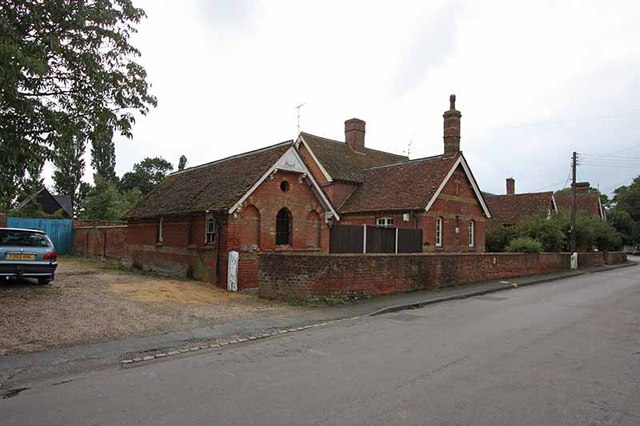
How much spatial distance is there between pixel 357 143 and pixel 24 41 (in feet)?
95.2

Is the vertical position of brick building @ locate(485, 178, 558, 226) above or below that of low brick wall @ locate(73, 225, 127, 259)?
above

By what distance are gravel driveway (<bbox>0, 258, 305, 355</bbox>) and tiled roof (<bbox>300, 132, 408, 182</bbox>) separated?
15.1 metres

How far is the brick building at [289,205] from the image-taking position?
54.4 feet

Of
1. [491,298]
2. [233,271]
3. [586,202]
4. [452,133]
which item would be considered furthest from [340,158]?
[586,202]

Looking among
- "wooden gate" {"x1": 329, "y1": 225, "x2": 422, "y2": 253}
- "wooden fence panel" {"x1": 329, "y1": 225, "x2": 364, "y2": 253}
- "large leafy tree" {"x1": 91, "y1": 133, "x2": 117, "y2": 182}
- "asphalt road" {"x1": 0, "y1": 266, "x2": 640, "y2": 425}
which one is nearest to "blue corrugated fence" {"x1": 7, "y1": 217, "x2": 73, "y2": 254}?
"wooden fence panel" {"x1": 329, "y1": 225, "x2": 364, "y2": 253}

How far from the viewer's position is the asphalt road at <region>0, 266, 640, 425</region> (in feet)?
15.5

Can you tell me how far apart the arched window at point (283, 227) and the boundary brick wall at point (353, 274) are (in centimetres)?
428

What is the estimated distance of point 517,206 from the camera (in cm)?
4206

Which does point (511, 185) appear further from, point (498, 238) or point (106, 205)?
point (106, 205)

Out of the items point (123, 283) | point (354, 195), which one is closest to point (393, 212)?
point (354, 195)

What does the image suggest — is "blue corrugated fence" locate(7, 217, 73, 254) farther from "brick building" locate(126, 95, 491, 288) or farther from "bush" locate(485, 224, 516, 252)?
"bush" locate(485, 224, 516, 252)

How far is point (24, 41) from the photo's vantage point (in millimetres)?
8086

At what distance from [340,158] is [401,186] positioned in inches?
267

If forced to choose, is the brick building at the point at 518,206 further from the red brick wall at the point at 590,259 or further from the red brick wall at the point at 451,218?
the red brick wall at the point at 451,218
